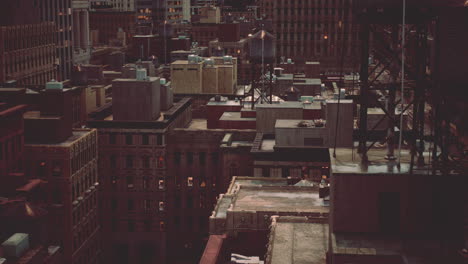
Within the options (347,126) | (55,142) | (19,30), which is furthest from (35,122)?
(19,30)

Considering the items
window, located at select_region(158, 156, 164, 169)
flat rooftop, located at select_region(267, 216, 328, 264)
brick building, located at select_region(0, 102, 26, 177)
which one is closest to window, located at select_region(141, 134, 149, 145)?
window, located at select_region(158, 156, 164, 169)

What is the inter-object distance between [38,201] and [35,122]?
11496 millimetres

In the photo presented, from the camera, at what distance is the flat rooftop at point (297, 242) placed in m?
48.9

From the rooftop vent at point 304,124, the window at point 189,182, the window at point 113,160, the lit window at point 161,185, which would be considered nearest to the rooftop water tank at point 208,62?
the window at point 189,182

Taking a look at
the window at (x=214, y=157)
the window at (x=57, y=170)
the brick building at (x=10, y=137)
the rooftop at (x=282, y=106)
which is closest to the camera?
the brick building at (x=10, y=137)

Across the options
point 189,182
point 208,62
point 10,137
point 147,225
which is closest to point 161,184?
point 189,182

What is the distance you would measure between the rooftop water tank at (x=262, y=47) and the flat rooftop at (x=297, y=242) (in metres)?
73.8

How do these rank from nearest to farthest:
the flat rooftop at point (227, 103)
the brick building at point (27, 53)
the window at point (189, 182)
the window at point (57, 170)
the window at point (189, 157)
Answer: the window at point (57, 170) → the window at point (189, 157) → the window at point (189, 182) → the flat rooftop at point (227, 103) → the brick building at point (27, 53)

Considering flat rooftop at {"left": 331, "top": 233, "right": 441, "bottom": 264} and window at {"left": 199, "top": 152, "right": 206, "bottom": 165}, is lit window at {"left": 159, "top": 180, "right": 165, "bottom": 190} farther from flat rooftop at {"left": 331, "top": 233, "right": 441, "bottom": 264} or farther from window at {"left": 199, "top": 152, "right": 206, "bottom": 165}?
flat rooftop at {"left": 331, "top": 233, "right": 441, "bottom": 264}

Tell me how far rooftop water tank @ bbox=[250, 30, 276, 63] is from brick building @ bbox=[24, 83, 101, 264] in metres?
35.0

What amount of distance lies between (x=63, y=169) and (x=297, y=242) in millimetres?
54299

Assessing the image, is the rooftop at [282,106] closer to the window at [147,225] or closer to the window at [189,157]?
the window at [189,157]

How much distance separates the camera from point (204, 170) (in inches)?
4742

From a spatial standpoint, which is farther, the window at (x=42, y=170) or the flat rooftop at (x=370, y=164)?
the window at (x=42, y=170)
